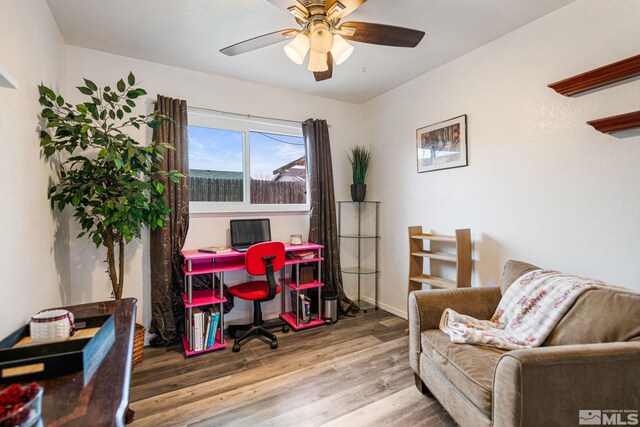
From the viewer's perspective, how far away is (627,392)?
1.14 meters

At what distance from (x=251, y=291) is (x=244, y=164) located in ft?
4.47

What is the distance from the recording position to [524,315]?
166cm

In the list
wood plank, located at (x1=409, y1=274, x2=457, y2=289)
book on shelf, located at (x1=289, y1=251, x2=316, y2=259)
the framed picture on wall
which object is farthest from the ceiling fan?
wood plank, located at (x1=409, y1=274, x2=457, y2=289)

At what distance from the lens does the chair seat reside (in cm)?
257

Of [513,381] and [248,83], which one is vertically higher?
[248,83]

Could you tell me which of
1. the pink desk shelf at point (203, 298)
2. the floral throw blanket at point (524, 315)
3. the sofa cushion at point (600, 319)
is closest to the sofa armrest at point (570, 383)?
the sofa cushion at point (600, 319)

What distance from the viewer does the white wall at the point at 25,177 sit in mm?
1231

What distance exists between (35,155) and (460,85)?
3129mm

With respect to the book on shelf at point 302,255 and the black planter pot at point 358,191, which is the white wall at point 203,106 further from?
the book on shelf at point 302,255

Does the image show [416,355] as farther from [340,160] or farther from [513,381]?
[340,160]

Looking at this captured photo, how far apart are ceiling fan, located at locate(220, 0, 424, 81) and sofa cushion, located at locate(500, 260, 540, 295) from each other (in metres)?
1.57

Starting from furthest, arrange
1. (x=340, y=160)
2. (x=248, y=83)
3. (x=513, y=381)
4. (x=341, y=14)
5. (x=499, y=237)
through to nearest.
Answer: (x=340, y=160) < (x=248, y=83) < (x=499, y=237) < (x=341, y=14) < (x=513, y=381)

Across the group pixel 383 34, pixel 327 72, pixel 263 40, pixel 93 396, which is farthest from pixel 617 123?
pixel 93 396

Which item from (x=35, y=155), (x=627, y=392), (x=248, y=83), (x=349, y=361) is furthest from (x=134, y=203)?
(x=627, y=392)
